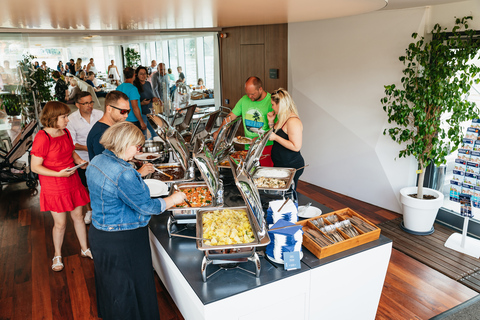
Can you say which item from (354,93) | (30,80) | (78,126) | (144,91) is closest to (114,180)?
(78,126)

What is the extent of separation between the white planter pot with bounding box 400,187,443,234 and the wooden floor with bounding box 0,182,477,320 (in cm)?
40

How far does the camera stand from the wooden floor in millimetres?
2719

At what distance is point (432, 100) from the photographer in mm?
3432

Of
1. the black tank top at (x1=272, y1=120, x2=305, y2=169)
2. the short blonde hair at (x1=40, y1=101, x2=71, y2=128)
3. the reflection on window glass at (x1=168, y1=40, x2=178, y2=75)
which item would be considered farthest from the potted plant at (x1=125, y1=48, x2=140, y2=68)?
the black tank top at (x1=272, y1=120, x2=305, y2=169)

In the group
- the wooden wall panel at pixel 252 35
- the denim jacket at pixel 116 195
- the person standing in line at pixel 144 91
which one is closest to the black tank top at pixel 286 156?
the denim jacket at pixel 116 195

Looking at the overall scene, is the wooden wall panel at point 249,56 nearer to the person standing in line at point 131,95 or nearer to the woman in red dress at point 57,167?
the person standing in line at point 131,95

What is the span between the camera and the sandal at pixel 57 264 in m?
3.28

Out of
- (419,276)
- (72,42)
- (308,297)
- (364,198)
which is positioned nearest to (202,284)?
(308,297)

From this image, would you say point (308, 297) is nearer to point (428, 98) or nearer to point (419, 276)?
point (419, 276)

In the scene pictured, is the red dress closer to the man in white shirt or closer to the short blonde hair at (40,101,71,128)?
the short blonde hair at (40,101,71,128)

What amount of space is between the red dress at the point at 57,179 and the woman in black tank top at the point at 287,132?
1.72m

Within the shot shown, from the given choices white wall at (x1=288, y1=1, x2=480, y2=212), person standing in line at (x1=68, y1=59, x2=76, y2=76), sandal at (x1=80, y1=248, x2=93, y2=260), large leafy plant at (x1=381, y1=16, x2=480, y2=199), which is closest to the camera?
large leafy plant at (x1=381, y1=16, x2=480, y2=199)

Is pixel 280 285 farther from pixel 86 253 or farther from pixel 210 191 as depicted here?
pixel 86 253

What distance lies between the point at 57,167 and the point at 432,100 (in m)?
3.42
